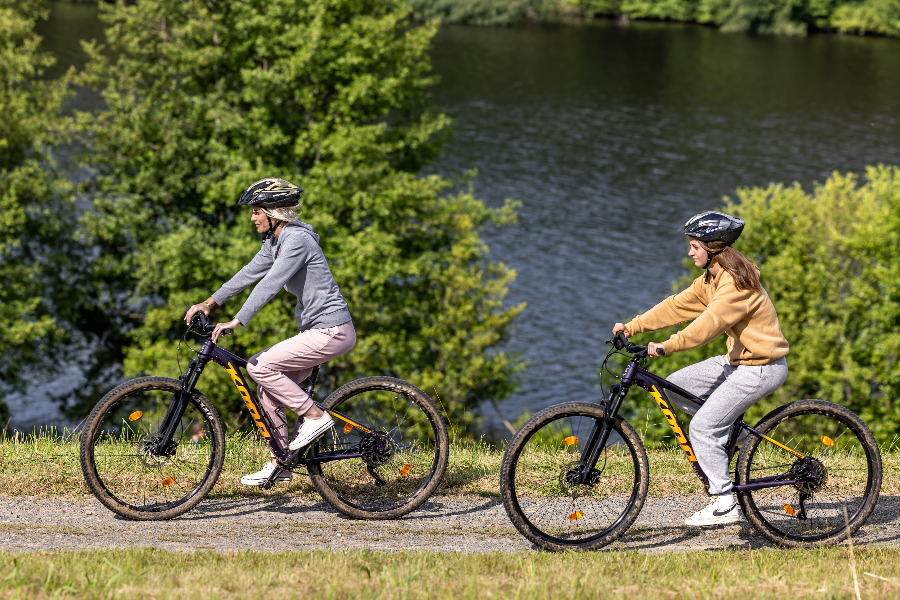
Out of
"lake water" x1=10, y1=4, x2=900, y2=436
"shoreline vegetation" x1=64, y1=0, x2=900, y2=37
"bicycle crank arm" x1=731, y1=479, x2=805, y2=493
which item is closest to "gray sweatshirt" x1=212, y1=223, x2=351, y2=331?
"bicycle crank arm" x1=731, y1=479, x2=805, y2=493

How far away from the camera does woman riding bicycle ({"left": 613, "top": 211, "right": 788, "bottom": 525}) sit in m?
5.73

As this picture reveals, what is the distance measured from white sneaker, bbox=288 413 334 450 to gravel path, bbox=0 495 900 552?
0.56m

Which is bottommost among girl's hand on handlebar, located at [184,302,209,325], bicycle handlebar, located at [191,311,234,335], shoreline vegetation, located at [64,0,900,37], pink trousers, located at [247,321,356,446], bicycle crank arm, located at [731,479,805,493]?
shoreline vegetation, located at [64,0,900,37]

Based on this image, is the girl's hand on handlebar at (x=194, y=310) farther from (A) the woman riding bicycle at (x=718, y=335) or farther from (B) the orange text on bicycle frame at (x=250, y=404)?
(A) the woman riding bicycle at (x=718, y=335)

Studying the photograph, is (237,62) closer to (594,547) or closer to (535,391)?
(535,391)

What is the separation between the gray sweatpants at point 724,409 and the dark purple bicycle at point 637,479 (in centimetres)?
11

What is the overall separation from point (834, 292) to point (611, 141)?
32281 mm

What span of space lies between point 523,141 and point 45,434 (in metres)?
48.4

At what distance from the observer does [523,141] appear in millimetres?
54406

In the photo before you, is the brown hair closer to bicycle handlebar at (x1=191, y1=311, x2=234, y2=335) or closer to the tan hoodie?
the tan hoodie

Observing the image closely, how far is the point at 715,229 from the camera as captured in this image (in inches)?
227

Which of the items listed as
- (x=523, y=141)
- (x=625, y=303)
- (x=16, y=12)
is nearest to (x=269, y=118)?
(x=16, y=12)

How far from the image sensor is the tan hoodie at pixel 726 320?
18.7ft

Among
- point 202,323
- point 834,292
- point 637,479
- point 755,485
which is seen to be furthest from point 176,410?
point 834,292
